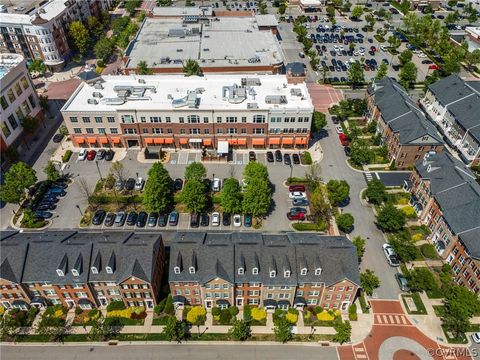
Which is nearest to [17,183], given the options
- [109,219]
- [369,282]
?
[109,219]

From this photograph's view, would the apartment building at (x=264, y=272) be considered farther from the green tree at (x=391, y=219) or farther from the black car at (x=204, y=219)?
the green tree at (x=391, y=219)

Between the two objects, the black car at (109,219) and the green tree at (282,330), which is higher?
the green tree at (282,330)

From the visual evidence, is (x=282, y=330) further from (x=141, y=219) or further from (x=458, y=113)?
(x=458, y=113)

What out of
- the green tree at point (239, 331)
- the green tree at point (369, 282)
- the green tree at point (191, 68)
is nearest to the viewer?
the green tree at point (239, 331)

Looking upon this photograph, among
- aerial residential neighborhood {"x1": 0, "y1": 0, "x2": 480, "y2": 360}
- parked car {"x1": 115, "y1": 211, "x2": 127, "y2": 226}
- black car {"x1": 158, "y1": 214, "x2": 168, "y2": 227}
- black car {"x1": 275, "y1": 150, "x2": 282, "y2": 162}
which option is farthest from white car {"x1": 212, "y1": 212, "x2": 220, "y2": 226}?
black car {"x1": 275, "y1": 150, "x2": 282, "y2": 162}

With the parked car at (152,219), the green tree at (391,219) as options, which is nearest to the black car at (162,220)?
the parked car at (152,219)

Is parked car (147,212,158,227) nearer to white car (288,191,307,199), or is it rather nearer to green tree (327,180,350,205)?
white car (288,191,307,199)
